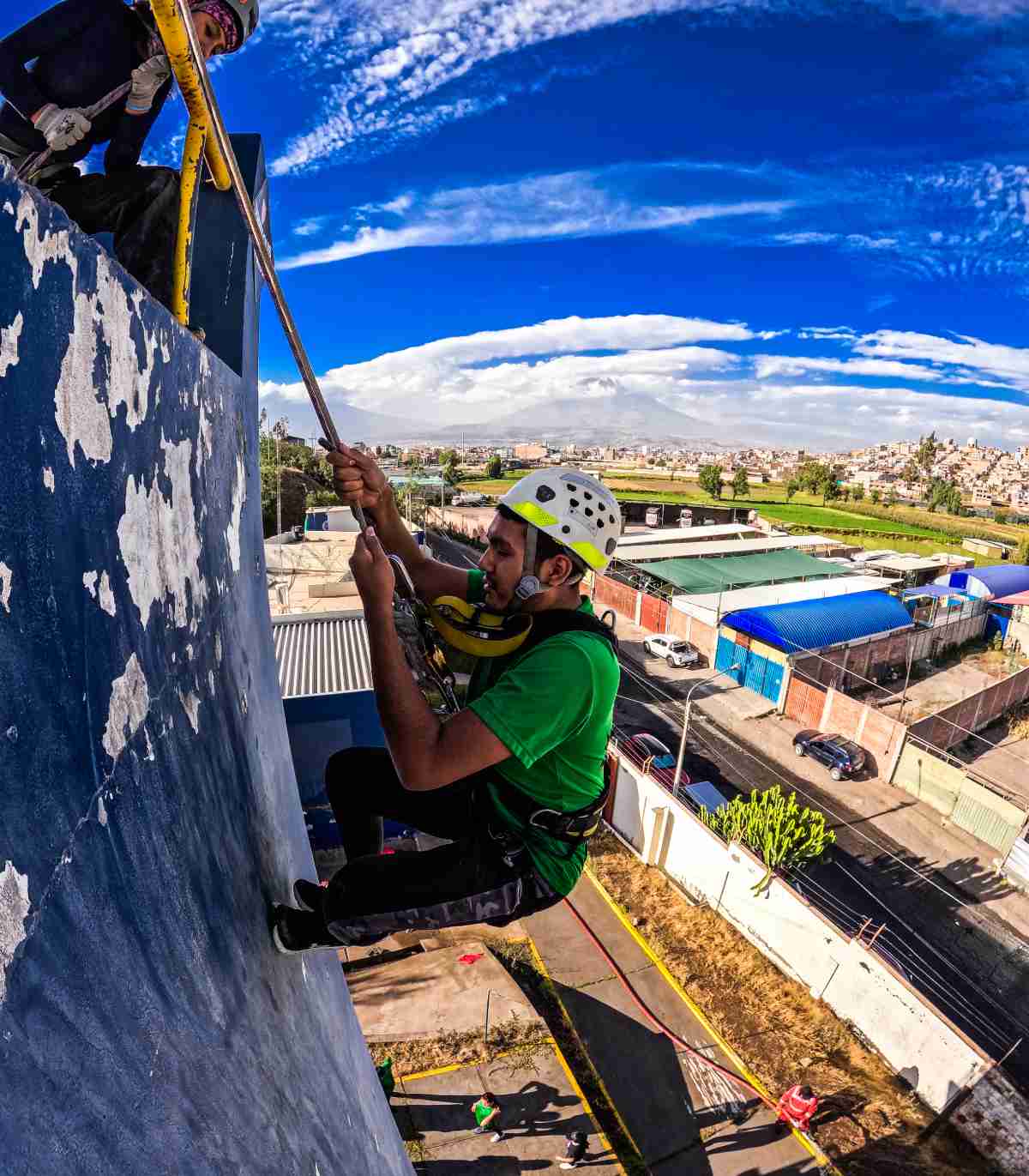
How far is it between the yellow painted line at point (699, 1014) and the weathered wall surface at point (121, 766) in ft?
34.9

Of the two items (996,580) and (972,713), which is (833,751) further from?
(996,580)

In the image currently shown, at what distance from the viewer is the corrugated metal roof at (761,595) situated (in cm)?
2909

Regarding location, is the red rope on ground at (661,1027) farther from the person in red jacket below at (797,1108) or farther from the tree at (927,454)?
the tree at (927,454)

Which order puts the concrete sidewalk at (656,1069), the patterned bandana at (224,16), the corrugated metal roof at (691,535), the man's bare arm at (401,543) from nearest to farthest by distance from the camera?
1. the patterned bandana at (224,16)
2. the man's bare arm at (401,543)
3. the concrete sidewalk at (656,1069)
4. the corrugated metal roof at (691,535)

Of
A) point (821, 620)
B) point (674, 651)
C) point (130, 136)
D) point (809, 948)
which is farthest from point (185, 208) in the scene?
point (821, 620)

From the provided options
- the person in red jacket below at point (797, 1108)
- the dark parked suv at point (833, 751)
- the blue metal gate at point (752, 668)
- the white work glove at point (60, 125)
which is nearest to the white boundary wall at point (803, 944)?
the person in red jacket below at point (797, 1108)

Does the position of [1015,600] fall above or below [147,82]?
below

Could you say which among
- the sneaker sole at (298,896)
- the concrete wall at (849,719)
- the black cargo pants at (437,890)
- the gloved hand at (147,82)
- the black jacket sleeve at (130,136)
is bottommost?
the concrete wall at (849,719)

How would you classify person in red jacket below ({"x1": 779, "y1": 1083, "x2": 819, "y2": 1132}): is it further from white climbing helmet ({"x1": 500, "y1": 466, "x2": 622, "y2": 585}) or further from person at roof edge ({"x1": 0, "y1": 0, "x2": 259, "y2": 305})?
person at roof edge ({"x1": 0, "y1": 0, "x2": 259, "y2": 305})

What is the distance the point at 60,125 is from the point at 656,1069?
41.8 feet

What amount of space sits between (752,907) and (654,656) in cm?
1536

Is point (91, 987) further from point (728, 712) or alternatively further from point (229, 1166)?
point (728, 712)

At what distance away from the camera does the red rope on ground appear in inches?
412

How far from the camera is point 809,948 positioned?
12.2 meters
